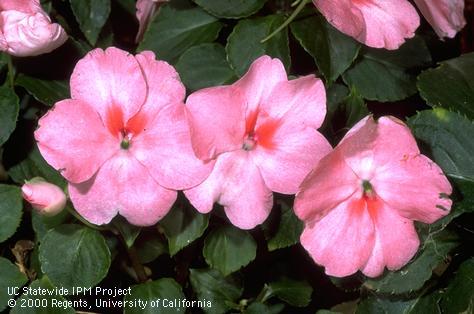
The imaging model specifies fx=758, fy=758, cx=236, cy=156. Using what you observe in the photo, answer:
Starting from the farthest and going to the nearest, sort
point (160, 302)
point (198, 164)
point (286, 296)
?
point (286, 296) → point (160, 302) → point (198, 164)

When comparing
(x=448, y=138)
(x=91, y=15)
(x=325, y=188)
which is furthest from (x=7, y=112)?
(x=448, y=138)

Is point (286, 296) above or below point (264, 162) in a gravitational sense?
below

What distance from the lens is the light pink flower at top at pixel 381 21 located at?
0.81 meters

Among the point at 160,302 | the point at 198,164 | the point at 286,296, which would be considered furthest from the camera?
the point at 286,296

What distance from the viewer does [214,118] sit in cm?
71

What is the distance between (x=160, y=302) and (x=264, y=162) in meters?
0.25

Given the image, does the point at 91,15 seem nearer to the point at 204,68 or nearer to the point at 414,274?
the point at 204,68

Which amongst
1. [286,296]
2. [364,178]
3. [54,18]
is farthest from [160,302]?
[54,18]

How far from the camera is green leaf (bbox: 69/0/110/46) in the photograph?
3.23ft

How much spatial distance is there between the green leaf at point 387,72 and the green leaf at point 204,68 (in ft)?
0.52

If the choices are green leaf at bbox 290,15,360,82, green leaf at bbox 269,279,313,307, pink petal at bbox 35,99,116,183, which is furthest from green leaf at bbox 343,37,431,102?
pink petal at bbox 35,99,116,183

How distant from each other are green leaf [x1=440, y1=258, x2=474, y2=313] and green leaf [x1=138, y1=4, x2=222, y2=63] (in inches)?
16.8

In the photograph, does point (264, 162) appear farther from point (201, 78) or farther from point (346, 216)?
point (201, 78)

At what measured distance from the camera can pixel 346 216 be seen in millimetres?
747
